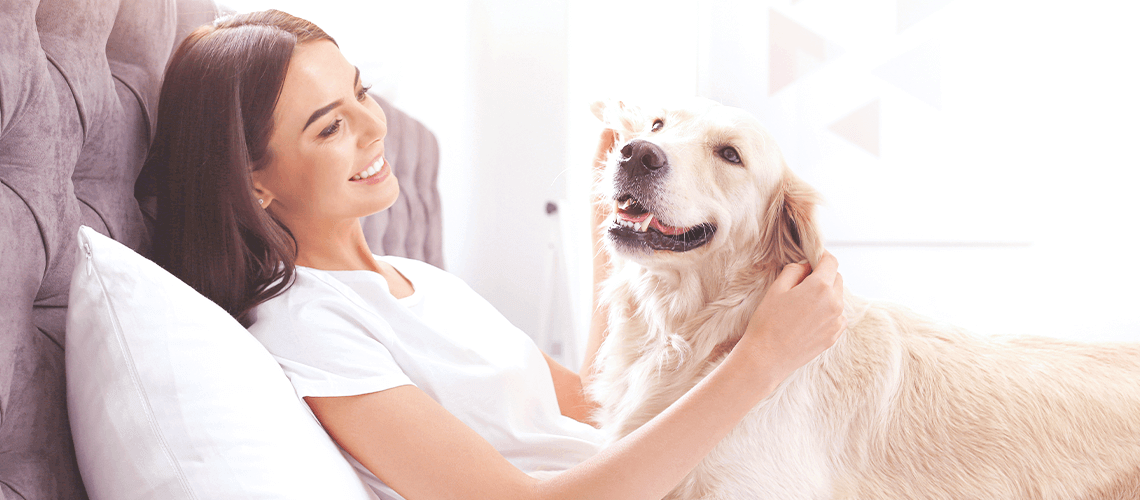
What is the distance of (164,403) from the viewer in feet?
2.33

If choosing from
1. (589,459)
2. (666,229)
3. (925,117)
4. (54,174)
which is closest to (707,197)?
(666,229)

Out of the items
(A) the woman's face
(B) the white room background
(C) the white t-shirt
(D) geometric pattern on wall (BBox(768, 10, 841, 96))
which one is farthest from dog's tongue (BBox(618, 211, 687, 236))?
(D) geometric pattern on wall (BBox(768, 10, 841, 96))

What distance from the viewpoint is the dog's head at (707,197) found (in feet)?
3.52

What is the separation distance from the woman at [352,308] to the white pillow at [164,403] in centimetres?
11

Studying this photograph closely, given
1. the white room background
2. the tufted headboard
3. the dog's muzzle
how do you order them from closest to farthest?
1. the tufted headboard
2. the dog's muzzle
3. the white room background

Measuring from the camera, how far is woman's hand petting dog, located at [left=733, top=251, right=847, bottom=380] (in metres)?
0.92

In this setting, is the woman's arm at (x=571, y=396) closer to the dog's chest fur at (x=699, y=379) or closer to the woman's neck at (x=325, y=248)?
the dog's chest fur at (x=699, y=379)

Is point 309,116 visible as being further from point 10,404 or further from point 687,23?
point 687,23

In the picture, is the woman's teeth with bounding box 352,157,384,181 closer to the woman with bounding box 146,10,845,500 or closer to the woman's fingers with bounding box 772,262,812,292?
the woman with bounding box 146,10,845,500

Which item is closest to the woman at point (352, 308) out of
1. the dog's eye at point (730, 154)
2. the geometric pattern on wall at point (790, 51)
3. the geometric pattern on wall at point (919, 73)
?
the dog's eye at point (730, 154)

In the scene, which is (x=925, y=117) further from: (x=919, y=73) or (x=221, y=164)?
(x=221, y=164)

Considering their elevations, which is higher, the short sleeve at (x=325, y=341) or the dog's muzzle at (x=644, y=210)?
the dog's muzzle at (x=644, y=210)

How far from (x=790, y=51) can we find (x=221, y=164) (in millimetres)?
2663

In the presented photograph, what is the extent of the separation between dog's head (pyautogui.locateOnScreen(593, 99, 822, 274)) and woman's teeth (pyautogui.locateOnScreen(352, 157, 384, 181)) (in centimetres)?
42
